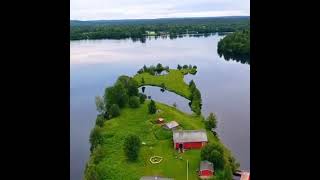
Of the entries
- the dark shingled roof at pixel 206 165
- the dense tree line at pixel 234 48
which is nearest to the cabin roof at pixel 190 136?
the dark shingled roof at pixel 206 165

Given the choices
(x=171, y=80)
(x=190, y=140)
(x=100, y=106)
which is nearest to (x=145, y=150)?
(x=190, y=140)

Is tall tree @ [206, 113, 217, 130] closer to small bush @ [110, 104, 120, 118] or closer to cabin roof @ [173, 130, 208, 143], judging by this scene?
cabin roof @ [173, 130, 208, 143]

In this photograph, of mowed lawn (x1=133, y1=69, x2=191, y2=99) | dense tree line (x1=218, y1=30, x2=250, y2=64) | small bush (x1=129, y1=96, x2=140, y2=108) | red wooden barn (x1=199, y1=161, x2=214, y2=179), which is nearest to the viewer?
red wooden barn (x1=199, y1=161, x2=214, y2=179)

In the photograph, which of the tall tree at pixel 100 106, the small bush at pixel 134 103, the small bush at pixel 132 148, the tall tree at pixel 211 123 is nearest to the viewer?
the small bush at pixel 132 148

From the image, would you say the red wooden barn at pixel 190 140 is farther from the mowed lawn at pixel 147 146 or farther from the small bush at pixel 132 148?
the small bush at pixel 132 148

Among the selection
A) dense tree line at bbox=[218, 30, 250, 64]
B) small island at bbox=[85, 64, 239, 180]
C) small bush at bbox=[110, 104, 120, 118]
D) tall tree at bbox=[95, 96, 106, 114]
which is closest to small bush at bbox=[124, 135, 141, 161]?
small island at bbox=[85, 64, 239, 180]

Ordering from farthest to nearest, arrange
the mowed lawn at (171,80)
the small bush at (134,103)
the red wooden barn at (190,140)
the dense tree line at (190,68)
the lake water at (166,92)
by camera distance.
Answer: the dense tree line at (190,68) → the mowed lawn at (171,80) → the small bush at (134,103) → the lake water at (166,92) → the red wooden barn at (190,140)
